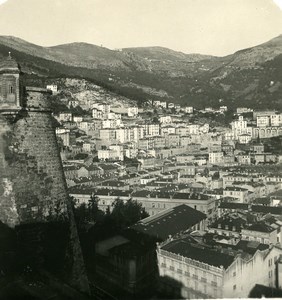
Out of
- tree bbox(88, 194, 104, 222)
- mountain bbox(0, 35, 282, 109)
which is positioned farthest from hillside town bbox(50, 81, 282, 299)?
mountain bbox(0, 35, 282, 109)

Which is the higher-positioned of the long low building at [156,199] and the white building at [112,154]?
the white building at [112,154]

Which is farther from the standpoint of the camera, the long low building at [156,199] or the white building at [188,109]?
the white building at [188,109]

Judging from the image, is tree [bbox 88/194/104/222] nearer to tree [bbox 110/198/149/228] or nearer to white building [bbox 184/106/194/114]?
tree [bbox 110/198/149/228]

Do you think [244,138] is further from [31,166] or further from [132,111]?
[31,166]

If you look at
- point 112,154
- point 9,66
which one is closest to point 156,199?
point 112,154

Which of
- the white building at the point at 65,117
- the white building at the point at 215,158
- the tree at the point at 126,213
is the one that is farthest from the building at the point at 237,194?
the white building at the point at 65,117

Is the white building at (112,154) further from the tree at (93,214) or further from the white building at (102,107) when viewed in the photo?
the tree at (93,214)
